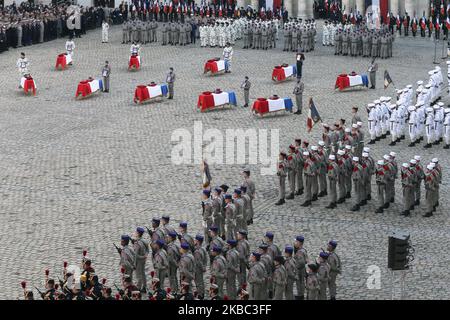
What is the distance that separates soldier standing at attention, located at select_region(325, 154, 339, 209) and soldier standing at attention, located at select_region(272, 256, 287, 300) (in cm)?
791

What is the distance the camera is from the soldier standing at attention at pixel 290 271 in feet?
79.8

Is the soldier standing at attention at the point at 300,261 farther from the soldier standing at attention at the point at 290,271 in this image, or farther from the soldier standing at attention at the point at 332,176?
the soldier standing at attention at the point at 332,176

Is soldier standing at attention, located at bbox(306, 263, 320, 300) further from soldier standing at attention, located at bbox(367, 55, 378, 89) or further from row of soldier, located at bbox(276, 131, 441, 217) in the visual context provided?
soldier standing at attention, located at bbox(367, 55, 378, 89)

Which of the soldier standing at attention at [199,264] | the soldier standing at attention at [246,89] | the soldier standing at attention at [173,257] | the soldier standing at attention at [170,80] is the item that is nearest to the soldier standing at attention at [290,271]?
the soldier standing at attention at [199,264]

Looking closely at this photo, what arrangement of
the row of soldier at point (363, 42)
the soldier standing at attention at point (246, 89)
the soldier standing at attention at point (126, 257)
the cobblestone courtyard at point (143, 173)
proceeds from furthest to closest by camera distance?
the row of soldier at point (363, 42), the soldier standing at attention at point (246, 89), the cobblestone courtyard at point (143, 173), the soldier standing at attention at point (126, 257)

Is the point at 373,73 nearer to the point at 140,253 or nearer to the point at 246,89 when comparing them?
the point at 246,89

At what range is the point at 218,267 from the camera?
24719 millimetres

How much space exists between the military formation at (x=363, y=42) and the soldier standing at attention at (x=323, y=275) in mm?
33912

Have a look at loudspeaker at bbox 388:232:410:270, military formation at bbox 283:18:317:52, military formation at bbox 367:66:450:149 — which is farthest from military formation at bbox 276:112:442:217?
military formation at bbox 283:18:317:52

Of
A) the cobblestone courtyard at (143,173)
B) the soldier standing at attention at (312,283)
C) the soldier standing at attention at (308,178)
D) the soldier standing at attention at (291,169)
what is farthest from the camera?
the soldier standing at attention at (291,169)

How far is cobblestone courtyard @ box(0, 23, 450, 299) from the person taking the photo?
1103 inches

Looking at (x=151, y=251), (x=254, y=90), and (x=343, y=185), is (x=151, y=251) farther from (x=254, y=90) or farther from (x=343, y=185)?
(x=254, y=90)

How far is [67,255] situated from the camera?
1108 inches
